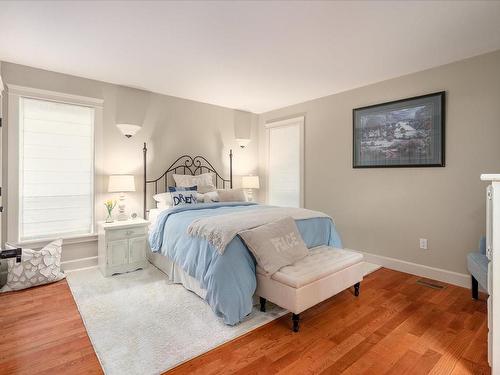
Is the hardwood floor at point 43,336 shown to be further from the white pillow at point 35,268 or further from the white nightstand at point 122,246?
the white nightstand at point 122,246

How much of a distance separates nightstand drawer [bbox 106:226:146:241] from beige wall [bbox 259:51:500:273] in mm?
2655

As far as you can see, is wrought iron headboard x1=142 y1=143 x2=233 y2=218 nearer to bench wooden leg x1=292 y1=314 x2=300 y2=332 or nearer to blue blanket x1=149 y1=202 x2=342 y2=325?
blue blanket x1=149 y1=202 x2=342 y2=325

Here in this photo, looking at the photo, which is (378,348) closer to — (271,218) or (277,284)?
(277,284)

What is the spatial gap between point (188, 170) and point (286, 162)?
1.75 metres

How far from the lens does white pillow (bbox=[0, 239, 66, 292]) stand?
2.93 m

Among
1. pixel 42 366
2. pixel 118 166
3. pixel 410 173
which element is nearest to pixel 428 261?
pixel 410 173

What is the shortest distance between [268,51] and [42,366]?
314cm

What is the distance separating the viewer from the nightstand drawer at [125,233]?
3.30m

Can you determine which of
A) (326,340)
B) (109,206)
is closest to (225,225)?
(326,340)

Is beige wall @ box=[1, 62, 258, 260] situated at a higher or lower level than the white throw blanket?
higher

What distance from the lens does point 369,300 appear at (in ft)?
8.93

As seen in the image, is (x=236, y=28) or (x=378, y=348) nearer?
(x=378, y=348)

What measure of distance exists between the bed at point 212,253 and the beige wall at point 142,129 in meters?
0.23

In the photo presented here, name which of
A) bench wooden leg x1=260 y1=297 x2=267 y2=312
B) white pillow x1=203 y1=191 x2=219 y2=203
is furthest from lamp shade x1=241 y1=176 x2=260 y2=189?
bench wooden leg x1=260 y1=297 x2=267 y2=312
